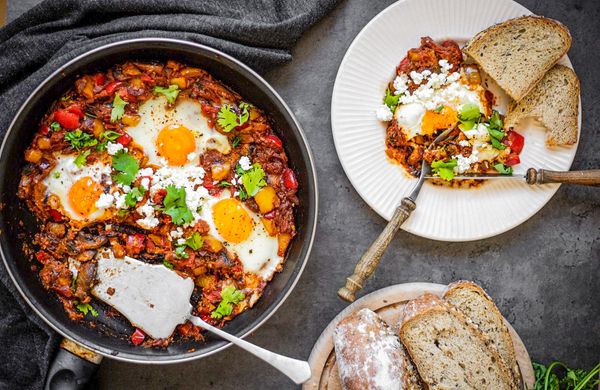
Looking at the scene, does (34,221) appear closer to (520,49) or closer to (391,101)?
(391,101)

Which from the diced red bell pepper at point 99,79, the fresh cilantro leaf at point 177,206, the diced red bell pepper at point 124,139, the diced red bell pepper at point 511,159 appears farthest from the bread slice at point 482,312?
the diced red bell pepper at point 99,79

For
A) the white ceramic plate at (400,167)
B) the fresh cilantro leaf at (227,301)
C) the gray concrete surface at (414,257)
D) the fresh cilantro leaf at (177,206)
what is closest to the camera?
the fresh cilantro leaf at (177,206)

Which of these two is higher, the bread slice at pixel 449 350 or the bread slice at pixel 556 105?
the bread slice at pixel 556 105

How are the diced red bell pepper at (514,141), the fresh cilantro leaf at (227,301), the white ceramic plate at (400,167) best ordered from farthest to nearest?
the diced red bell pepper at (514,141) < the white ceramic plate at (400,167) < the fresh cilantro leaf at (227,301)

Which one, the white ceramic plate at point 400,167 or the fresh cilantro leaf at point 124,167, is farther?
the white ceramic plate at point 400,167

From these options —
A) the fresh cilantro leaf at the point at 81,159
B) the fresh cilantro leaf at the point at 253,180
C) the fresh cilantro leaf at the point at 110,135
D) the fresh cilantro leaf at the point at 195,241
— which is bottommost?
the fresh cilantro leaf at the point at 195,241

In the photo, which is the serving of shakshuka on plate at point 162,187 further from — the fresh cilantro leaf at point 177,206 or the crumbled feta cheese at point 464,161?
the crumbled feta cheese at point 464,161

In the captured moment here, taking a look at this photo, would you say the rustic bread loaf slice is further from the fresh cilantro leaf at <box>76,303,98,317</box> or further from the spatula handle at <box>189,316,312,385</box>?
the fresh cilantro leaf at <box>76,303,98,317</box>

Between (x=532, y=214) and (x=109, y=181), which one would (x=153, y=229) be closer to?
(x=109, y=181)
